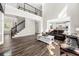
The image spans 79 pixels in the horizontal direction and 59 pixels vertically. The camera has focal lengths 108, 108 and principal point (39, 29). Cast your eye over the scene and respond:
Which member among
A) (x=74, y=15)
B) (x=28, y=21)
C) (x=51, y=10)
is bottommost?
(x=28, y=21)

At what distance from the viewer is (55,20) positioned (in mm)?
2061

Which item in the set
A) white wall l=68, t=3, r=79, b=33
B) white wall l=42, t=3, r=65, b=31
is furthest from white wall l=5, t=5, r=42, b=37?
white wall l=68, t=3, r=79, b=33

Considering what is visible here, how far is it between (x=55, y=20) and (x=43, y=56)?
72 centimetres

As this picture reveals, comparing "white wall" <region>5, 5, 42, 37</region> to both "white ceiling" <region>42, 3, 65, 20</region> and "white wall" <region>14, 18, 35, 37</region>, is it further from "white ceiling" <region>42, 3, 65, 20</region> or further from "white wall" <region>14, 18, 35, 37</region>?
"white ceiling" <region>42, 3, 65, 20</region>

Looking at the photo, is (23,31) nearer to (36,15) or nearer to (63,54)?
(36,15)

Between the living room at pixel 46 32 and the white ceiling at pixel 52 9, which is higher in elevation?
the white ceiling at pixel 52 9

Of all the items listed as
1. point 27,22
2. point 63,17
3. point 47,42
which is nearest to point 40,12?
point 27,22

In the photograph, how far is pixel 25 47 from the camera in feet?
6.71

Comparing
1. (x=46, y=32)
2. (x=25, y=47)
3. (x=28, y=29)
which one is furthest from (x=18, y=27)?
(x=46, y=32)

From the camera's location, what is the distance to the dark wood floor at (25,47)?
199 centimetres

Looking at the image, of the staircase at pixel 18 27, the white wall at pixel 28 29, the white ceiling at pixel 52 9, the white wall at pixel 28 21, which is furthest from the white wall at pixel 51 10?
the staircase at pixel 18 27

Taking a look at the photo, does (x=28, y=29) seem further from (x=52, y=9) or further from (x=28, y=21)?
(x=52, y=9)

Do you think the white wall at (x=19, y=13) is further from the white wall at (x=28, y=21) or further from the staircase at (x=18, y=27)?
the staircase at (x=18, y=27)

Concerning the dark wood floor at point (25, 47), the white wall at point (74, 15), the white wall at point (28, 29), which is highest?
the white wall at point (74, 15)
